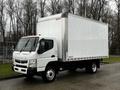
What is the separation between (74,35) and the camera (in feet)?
40.8

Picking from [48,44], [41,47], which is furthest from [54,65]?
[41,47]

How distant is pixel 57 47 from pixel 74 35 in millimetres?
1472

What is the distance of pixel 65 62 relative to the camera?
40.7ft

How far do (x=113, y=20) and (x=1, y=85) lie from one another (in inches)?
1894

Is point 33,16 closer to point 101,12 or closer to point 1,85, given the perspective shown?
point 101,12

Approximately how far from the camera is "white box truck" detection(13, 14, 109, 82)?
1059 centimetres

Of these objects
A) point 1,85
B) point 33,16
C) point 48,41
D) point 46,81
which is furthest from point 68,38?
point 33,16

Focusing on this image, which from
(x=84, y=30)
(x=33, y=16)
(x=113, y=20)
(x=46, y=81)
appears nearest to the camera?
(x=46, y=81)

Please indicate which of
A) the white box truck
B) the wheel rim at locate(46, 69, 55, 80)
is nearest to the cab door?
the white box truck

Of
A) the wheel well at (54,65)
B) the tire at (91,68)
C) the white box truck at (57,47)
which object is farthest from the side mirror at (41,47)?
the tire at (91,68)

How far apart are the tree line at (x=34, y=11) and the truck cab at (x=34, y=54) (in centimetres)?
3116

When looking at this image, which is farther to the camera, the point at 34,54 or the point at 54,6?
the point at 54,6

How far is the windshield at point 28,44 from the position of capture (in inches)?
421

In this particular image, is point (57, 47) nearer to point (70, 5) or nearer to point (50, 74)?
point (50, 74)
